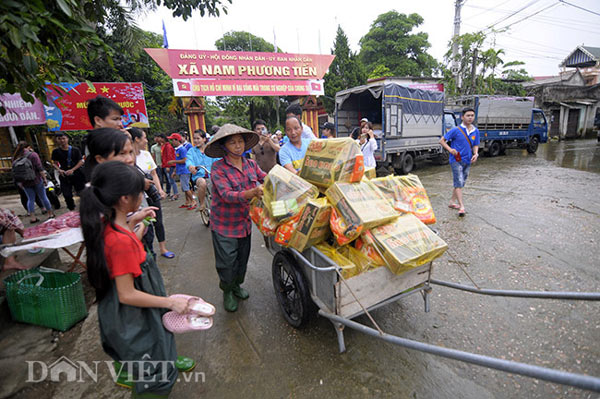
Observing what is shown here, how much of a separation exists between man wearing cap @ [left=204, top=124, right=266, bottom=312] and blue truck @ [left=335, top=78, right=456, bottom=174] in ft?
22.2

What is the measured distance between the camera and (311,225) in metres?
1.87

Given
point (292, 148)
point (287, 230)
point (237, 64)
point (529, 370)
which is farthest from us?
point (237, 64)

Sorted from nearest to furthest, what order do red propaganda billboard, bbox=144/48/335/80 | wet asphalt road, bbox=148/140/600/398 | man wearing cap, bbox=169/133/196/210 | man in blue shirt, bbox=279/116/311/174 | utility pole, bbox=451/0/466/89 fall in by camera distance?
wet asphalt road, bbox=148/140/600/398
man in blue shirt, bbox=279/116/311/174
man wearing cap, bbox=169/133/196/210
red propaganda billboard, bbox=144/48/335/80
utility pole, bbox=451/0/466/89

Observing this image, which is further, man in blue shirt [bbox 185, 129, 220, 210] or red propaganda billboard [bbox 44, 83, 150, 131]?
red propaganda billboard [bbox 44, 83, 150, 131]

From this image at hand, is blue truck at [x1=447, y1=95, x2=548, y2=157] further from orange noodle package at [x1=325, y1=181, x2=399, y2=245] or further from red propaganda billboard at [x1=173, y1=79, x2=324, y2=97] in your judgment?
orange noodle package at [x1=325, y1=181, x2=399, y2=245]

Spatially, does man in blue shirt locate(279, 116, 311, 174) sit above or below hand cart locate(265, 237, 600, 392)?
above

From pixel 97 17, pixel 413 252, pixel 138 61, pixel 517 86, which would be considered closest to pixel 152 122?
pixel 138 61

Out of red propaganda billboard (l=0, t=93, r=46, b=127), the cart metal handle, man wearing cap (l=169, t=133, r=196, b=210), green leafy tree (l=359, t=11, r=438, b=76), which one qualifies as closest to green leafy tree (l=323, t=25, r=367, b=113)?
A: green leafy tree (l=359, t=11, r=438, b=76)

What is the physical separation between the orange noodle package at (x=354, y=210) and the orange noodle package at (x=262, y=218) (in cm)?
50

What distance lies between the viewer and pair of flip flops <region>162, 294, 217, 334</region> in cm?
140

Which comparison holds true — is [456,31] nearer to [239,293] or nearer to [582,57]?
[239,293]

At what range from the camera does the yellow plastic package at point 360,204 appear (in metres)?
1.76

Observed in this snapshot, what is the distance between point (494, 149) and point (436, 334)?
45.8ft

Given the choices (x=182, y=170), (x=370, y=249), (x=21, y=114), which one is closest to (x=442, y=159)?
(x=182, y=170)
